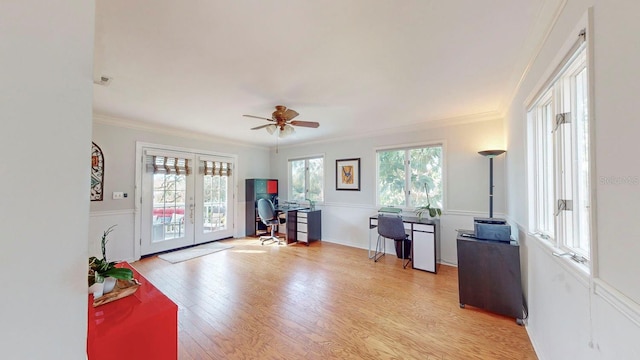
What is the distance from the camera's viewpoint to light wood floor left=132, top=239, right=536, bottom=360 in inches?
75.2

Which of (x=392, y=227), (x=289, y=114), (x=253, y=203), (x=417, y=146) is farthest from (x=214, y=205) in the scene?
(x=417, y=146)

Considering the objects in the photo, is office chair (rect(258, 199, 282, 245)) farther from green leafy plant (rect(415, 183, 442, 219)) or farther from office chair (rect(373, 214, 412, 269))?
green leafy plant (rect(415, 183, 442, 219))

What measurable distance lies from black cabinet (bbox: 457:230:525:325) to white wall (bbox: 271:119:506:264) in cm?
135

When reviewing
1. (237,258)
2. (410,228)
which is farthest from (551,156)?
(237,258)

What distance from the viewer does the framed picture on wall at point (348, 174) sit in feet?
16.2

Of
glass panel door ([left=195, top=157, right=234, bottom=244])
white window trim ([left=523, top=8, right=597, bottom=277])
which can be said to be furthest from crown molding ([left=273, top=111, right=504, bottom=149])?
glass panel door ([left=195, top=157, right=234, bottom=244])

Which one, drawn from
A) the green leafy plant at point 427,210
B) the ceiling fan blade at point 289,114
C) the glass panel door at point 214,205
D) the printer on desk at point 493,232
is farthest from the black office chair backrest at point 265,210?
the printer on desk at point 493,232

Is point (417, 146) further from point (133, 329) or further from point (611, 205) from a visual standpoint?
point (133, 329)

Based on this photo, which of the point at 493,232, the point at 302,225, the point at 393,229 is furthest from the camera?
the point at 302,225

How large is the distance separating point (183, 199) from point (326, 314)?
3.66m

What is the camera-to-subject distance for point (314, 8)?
1.49 meters

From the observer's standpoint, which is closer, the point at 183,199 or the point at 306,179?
the point at 183,199

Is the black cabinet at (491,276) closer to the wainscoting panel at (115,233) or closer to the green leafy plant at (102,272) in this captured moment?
the green leafy plant at (102,272)

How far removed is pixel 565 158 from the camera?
154cm
